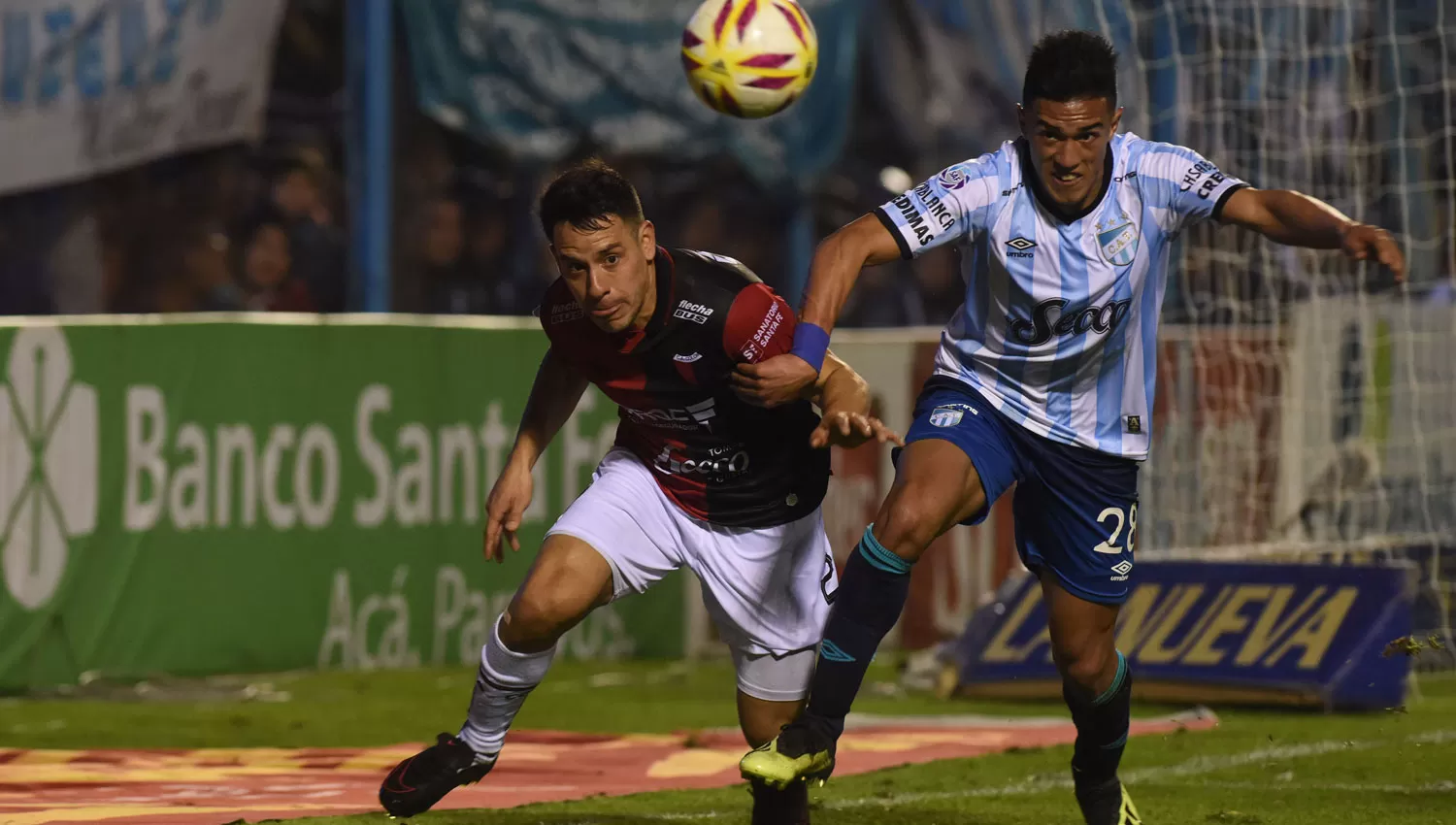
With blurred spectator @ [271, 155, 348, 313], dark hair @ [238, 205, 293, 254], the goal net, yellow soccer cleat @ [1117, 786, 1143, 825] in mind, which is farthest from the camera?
blurred spectator @ [271, 155, 348, 313]

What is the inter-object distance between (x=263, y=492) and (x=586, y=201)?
626 centimetres

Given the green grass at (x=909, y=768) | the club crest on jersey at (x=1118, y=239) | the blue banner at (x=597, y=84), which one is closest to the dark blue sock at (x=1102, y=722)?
the green grass at (x=909, y=768)

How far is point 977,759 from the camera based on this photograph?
8211 mm

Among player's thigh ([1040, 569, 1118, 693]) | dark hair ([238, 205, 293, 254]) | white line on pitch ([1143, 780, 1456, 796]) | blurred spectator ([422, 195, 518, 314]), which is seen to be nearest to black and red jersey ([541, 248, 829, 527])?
player's thigh ([1040, 569, 1118, 693])

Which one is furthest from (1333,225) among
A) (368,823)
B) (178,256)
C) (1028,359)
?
(178,256)

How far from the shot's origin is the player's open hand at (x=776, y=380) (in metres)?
5.48

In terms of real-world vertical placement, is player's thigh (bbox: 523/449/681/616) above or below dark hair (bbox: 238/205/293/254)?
below

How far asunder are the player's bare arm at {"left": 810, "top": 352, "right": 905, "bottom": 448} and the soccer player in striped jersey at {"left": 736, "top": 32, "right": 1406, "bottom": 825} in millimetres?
134

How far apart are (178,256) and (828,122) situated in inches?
195

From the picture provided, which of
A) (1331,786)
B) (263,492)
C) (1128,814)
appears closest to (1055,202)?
(1128,814)

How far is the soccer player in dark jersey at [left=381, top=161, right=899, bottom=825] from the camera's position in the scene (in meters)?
5.76

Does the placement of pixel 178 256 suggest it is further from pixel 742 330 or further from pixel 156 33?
pixel 742 330

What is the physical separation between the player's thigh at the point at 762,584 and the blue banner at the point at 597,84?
8.11 m

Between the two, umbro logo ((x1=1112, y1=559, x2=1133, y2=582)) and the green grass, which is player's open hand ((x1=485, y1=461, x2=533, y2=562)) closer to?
the green grass
